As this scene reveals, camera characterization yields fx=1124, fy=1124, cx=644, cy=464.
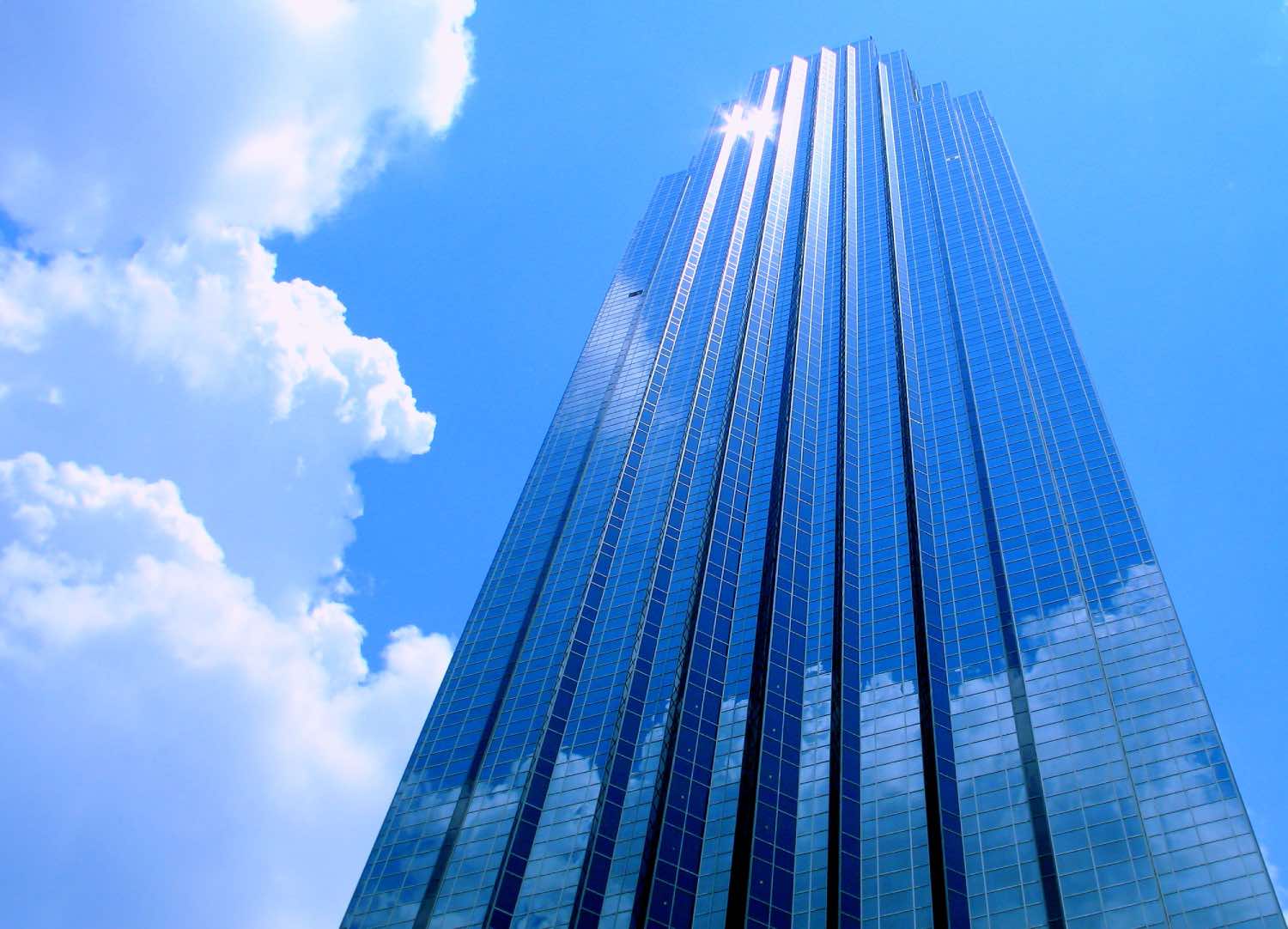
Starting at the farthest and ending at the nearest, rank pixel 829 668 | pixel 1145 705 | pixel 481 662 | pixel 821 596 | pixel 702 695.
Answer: pixel 821 596 → pixel 481 662 → pixel 829 668 → pixel 702 695 → pixel 1145 705

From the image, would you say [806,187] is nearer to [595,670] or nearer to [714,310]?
[714,310]

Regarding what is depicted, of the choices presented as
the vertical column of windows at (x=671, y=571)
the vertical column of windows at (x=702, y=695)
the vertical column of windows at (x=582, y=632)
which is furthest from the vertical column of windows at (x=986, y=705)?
the vertical column of windows at (x=582, y=632)

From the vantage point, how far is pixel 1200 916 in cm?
7144

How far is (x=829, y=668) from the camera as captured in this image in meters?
105

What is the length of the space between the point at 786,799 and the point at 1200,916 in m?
31.0

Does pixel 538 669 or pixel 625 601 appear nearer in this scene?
pixel 538 669

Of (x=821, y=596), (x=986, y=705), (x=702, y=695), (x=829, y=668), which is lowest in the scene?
(x=702, y=695)

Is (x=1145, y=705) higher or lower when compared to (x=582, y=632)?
lower

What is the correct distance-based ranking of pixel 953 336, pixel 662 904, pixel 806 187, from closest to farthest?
pixel 662 904 < pixel 953 336 < pixel 806 187

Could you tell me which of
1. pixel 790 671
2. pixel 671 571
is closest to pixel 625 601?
Result: pixel 671 571

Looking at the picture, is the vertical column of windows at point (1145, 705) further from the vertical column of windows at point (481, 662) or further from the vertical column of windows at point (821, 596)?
the vertical column of windows at point (481, 662)

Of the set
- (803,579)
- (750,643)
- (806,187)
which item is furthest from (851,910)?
(806,187)

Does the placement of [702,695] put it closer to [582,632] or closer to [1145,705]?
[582,632]

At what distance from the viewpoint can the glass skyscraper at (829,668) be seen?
3196 inches
